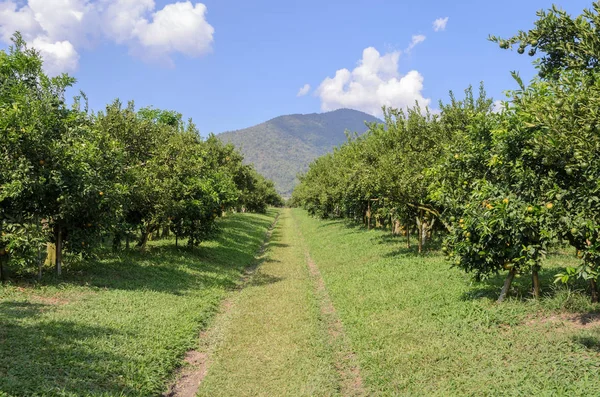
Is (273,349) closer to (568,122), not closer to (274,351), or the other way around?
(274,351)

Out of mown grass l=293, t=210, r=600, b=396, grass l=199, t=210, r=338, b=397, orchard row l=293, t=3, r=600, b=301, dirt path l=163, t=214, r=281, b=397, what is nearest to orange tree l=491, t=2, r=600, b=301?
orchard row l=293, t=3, r=600, b=301

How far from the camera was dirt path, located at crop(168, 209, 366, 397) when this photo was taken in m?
8.16

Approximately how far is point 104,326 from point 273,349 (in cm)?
412

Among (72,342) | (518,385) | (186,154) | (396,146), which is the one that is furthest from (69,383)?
(396,146)

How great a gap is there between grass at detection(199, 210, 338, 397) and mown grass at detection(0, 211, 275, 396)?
934 mm

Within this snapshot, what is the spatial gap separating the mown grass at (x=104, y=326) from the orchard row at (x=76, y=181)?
1396mm

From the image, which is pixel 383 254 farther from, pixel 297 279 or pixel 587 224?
pixel 587 224

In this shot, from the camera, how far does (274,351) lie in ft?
32.5

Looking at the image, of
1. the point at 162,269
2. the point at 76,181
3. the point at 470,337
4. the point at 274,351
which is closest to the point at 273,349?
the point at 274,351

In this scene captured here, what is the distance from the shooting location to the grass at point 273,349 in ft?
26.7

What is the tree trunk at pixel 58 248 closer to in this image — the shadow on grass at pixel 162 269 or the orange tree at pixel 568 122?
the shadow on grass at pixel 162 269

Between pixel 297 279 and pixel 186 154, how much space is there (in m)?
8.40

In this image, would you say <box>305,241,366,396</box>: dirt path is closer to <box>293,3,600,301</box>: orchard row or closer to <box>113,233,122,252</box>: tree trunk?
<box>293,3,600,301</box>: orchard row

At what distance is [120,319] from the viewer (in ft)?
35.2
